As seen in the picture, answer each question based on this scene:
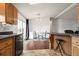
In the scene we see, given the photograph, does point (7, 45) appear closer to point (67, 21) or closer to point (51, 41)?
point (51, 41)

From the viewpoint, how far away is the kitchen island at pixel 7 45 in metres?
1.86

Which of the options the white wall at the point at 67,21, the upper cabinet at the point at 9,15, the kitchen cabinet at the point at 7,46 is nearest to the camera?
the kitchen cabinet at the point at 7,46

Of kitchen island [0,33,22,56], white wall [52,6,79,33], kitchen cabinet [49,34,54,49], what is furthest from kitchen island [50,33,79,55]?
kitchen island [0,33,22,56]

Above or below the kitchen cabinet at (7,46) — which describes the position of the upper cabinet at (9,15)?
above

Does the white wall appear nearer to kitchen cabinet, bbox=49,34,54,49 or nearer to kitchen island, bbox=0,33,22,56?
kitchen cabinet, bbox=49,34,54,49

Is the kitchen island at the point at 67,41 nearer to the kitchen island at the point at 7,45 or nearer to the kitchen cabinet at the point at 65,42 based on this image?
the kitchen cabinet at the point at 65,42

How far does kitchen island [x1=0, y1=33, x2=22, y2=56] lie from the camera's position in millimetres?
1863

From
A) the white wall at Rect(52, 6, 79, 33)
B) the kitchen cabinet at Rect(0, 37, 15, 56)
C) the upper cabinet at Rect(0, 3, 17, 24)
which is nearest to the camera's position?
the kitchen cabinet at Rect(0, 37, 15, 56)

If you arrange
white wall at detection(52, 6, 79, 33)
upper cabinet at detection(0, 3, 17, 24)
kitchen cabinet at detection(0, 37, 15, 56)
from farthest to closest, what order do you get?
upper cabinet at detection(0, 3, 17, 24) → white wall at detection(52, 6, 79, 33) → kitchen cabinet at detection(0, 37, 15, 56)

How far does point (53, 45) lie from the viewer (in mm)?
2447

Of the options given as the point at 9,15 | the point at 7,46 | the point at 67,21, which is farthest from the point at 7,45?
the point at 67,21

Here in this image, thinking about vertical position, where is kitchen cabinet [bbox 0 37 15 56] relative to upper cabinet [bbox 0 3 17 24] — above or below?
below

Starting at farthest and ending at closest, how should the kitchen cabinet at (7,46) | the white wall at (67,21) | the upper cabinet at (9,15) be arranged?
the upper cabinet at (9,15) → the white wall at (67,21) → the kitchen cabinet at (7,46)

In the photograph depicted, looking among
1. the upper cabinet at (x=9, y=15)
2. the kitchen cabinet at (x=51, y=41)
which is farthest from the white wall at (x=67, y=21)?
the upper cabinet at (x=9, y=15)
